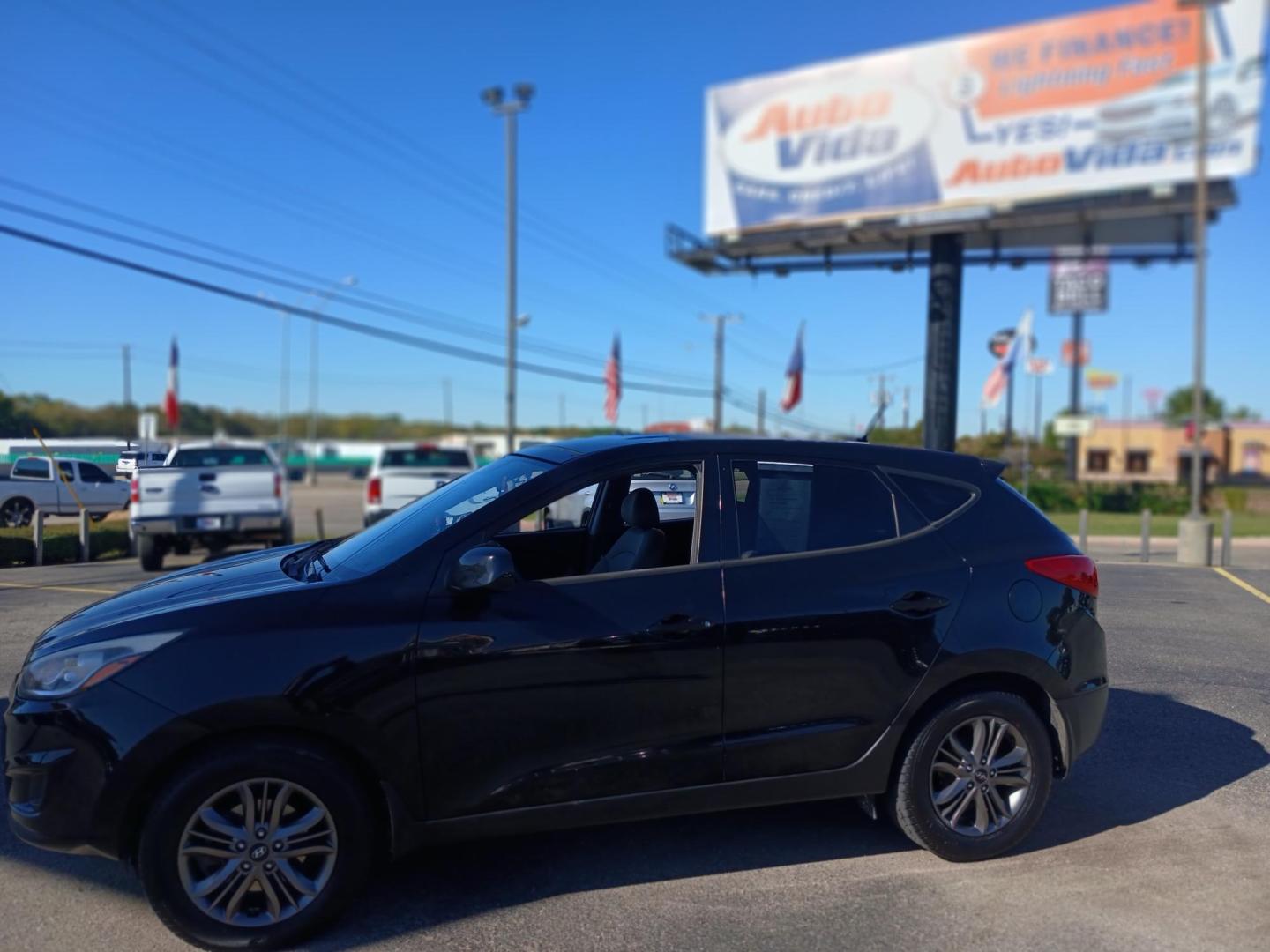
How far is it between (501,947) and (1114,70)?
1121 inches

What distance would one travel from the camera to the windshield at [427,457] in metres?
18.6

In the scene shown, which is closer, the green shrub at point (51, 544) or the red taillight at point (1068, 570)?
the red taillight at point (1068, 570)

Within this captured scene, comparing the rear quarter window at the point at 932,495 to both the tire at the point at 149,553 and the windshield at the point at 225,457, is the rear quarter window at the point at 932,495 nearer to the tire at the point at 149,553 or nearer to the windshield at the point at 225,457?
→ the windshield at the point at 225,457

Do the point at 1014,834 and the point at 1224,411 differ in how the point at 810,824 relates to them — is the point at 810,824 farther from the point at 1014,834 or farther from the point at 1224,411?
the point at 1224,411

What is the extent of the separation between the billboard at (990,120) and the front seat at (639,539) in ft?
79.7

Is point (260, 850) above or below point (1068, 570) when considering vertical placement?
below

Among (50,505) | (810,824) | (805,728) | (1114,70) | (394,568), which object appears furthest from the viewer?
(1114,70)

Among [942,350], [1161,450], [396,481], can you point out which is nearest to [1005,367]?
[942,350]

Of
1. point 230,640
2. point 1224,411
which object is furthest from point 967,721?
point 1224,411

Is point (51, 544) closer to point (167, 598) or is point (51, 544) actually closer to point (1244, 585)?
point (167, 598)

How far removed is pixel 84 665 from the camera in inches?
137

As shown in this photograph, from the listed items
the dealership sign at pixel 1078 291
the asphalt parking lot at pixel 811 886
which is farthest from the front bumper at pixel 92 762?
the dealership sign at pixel 1078 291

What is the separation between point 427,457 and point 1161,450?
58.9 metres

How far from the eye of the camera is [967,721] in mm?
4254
